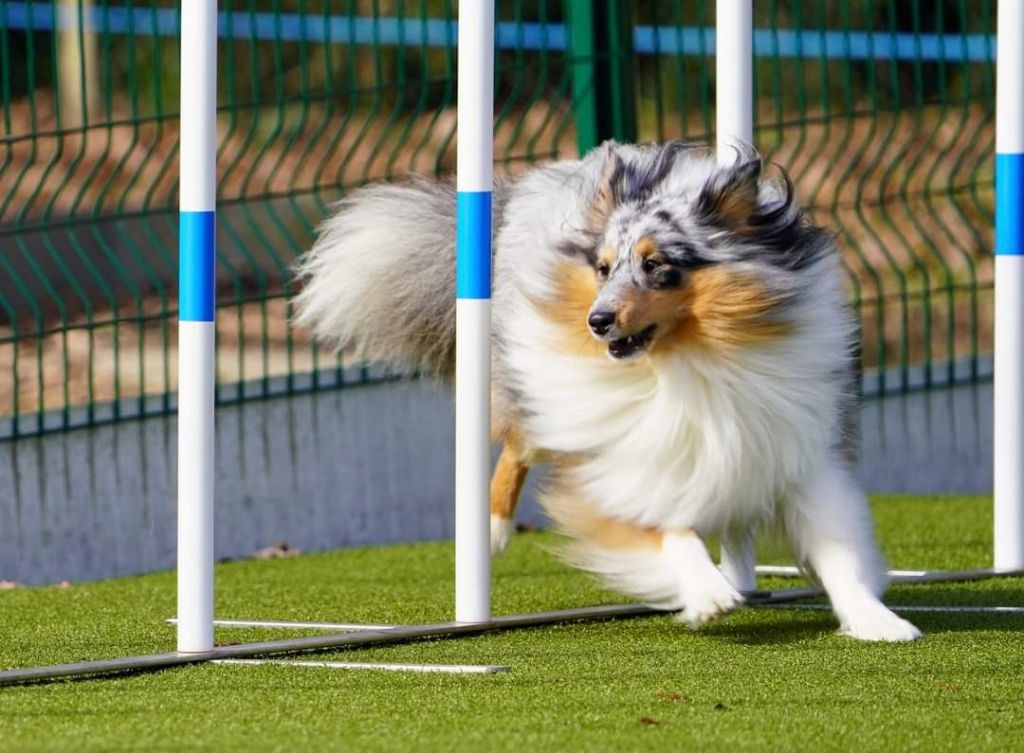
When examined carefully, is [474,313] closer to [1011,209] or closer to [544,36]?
[1011,209]

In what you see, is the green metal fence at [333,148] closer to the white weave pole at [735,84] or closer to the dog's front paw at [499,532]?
the dog's front paw at [499,532]

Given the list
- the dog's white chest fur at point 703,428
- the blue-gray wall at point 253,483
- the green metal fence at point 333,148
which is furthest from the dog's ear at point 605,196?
the green metal fence at point 333,148

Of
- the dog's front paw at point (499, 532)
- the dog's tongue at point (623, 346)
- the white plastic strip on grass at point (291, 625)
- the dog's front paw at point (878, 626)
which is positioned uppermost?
the dog's tongue at point (623, 346)

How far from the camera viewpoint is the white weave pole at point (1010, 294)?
18.8ft

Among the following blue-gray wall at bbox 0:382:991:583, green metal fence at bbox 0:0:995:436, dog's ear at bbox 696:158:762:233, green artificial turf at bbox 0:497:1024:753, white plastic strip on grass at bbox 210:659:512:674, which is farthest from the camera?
green metal fence at bbox 0:0:995:436

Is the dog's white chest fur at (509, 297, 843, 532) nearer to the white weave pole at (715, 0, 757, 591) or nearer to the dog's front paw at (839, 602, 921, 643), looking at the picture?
the dog's front paw at (839, 602, 921, 643)

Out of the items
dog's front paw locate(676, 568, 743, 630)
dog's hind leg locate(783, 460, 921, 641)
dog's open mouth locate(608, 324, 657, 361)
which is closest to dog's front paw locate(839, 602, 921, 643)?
dog's hind leg locate(783, 460, 921, 641)

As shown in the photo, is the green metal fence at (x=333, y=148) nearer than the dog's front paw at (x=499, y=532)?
No

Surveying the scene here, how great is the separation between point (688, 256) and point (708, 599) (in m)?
0.82

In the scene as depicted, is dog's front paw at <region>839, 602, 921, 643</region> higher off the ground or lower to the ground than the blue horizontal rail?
lower

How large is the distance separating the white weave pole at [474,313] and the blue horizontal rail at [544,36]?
8.42ft

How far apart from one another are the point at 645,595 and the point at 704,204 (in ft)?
3.12

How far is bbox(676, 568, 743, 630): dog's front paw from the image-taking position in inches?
177

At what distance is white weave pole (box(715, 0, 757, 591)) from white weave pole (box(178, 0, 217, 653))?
1584mm
